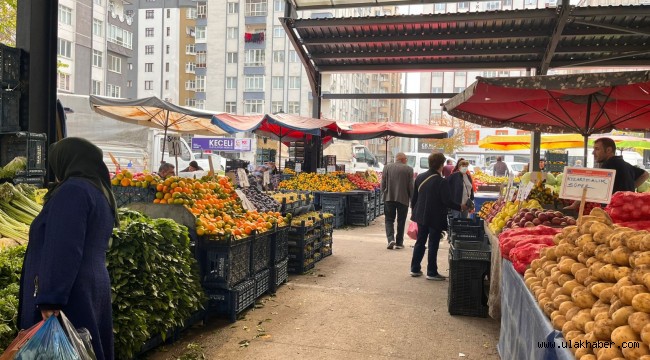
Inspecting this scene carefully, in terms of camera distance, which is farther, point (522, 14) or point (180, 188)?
point (522, 14)

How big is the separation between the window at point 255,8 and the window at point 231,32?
2036mm

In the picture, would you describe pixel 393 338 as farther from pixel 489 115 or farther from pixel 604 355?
pixel 489 115

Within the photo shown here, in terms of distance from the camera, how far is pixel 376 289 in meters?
7.17

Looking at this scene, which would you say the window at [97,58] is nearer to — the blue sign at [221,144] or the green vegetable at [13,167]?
the blue sign at [221,144]

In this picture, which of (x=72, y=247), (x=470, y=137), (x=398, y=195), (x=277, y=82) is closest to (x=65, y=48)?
(x=277, y=82)

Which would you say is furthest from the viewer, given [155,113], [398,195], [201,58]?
[201,58]

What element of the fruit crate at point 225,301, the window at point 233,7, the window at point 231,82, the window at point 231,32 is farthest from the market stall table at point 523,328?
the window at point 233,7

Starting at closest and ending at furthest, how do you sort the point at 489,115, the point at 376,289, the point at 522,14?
the point at 376,289 < the point at 489,115 < the point at 522,14

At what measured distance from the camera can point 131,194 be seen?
237 inches

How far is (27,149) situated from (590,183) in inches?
221

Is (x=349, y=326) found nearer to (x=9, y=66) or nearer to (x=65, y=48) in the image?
(x=9, y=66)

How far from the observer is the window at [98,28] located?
42.8 metres

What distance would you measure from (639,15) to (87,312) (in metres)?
10.6

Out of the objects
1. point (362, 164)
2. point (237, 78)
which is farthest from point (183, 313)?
point (237, 78)
